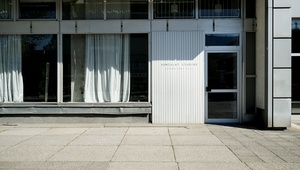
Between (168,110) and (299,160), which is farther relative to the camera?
(168,110)

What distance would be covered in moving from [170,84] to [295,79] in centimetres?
438

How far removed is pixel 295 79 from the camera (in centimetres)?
1116

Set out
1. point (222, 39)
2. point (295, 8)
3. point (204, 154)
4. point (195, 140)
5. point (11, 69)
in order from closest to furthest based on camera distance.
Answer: point (204, 154), point (195, 140), point (295, 8), point (222, 39), point (11, 69)

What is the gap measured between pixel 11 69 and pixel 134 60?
4356mm

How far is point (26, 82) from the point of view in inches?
443

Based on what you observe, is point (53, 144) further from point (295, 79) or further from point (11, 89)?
point (295, 79)

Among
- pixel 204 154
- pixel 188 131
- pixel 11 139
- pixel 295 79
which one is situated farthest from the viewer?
pixel 295 79

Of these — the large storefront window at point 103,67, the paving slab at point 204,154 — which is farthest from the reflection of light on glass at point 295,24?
the paving slab at point 204,154

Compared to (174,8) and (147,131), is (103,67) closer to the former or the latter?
(147,131)

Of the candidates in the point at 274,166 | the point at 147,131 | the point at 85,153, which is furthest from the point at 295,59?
the point at 85,153

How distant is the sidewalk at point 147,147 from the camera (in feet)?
19.9

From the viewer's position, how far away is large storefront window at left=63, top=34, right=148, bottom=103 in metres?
11.1

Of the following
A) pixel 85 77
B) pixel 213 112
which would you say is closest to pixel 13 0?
pixel 85 77

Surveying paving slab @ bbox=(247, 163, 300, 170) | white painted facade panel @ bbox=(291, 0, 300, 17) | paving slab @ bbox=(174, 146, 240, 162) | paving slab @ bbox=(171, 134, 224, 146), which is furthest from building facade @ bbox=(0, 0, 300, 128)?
paving slab @ bbox=(247, 163, 300, 170)
